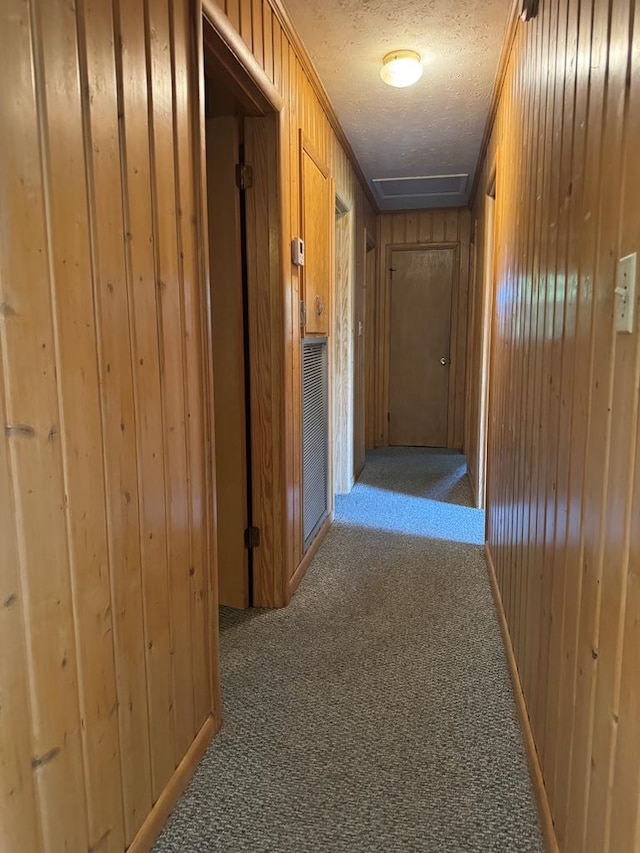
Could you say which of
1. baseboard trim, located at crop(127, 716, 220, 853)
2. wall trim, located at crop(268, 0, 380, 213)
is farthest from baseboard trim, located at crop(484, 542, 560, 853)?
wall trim, located at crop(268, 0, 380, 213)

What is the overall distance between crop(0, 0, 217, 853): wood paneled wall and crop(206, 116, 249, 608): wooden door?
34.5 inches

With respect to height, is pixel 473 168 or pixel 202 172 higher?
pixel 473 168

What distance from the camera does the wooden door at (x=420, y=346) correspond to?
583cm

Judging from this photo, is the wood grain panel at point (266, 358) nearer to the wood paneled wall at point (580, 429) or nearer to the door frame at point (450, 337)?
the wood paneled wall at point (580, 429)

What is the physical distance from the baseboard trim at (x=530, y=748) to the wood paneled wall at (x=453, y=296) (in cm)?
365

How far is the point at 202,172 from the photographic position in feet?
5.05

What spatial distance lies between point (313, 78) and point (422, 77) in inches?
21.2

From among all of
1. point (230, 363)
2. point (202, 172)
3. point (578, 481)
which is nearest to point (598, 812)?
point (578, 481)

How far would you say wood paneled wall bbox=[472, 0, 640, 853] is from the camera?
89cm

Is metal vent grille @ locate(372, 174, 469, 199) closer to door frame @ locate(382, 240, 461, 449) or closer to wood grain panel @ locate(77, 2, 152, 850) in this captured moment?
door frame @ locate(382, 240, 461, 449)

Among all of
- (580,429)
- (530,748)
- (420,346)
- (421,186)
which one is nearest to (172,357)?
(580,429)

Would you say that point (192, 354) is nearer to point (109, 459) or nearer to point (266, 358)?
point (109, 459)

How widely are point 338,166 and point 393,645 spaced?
2.94 meters

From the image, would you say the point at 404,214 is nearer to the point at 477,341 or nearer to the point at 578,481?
the point at 477,341
